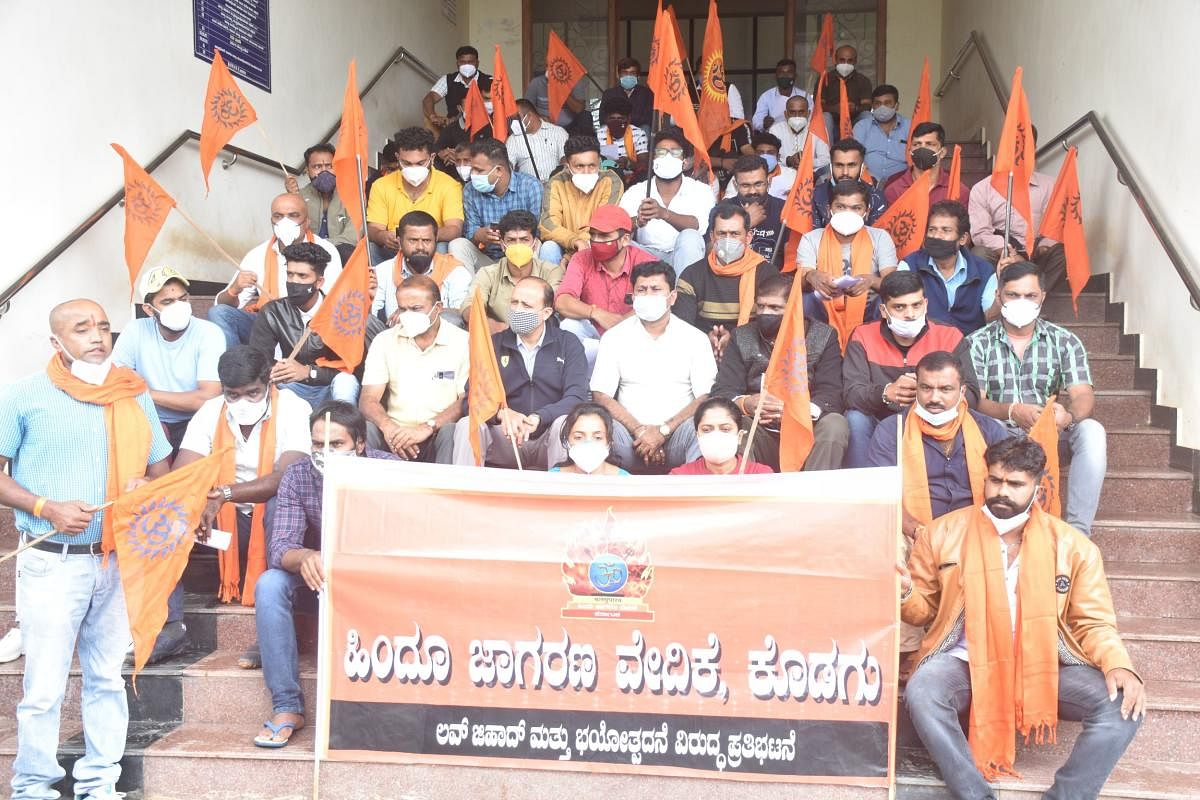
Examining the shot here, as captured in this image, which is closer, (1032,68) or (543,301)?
(543,301)

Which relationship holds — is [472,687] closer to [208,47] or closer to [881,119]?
→ [208,47]

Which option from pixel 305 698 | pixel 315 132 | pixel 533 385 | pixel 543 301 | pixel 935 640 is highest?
pixel 315 132

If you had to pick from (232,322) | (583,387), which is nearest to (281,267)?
(232,322)

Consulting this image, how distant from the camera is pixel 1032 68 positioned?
8.46 meters

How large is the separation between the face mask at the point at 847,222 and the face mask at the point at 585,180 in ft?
5.15

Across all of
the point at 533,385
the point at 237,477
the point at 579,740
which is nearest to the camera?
the point at 579,740

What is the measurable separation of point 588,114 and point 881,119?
104 inches

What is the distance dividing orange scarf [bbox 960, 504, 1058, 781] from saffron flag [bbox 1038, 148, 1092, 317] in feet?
8.90

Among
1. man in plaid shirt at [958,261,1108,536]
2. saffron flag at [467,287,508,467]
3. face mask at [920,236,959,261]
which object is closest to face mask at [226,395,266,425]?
saffron flag at [467,287,508,467]

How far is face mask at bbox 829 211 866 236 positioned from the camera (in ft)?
21.4

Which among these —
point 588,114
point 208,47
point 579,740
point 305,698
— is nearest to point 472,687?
point 579,740

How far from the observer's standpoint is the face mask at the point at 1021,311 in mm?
5184

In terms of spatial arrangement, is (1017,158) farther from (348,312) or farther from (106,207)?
(106,207)

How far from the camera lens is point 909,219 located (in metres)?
6.99
